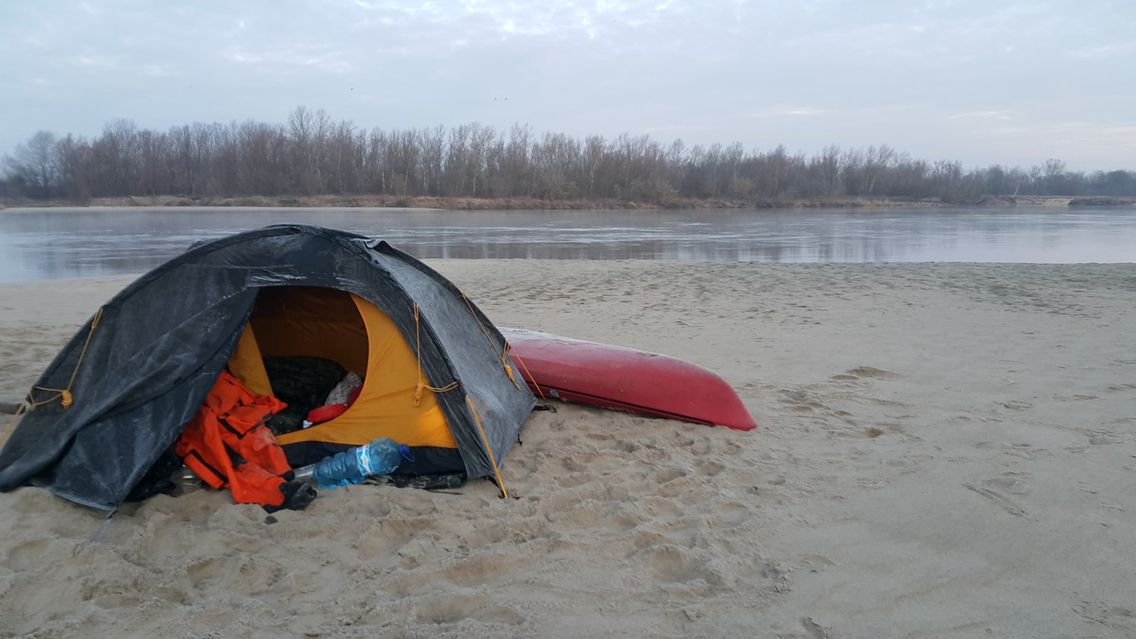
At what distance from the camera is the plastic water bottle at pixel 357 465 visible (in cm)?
405

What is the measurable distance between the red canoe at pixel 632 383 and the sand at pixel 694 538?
5.4 inches

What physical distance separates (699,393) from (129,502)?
3.66 m

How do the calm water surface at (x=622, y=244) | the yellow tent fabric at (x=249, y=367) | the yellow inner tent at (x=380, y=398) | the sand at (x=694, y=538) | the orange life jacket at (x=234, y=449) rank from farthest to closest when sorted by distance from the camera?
1. the calm water surface at (x=622, y=244)
2. the yellow tent fabric at (x=249, y=367)
3. the yellow inner tent at (x=380, y=398)
4. the orange life jacket at (x=234, y=449)
5. the sand at (x=694, y=538)

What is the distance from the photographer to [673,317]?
30.8 ft

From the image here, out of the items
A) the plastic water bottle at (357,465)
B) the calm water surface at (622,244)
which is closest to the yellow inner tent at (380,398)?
the plastic water bottle at (357,465)

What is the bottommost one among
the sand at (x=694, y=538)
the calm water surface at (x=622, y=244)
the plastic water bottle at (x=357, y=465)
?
the sand at (x=694, y=538)

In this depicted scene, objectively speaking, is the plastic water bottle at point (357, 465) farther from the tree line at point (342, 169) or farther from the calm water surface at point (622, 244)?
the tree line at point (342, 169)

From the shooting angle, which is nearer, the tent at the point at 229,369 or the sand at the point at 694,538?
the sand at the point at 694,538

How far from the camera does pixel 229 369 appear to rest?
182 inches

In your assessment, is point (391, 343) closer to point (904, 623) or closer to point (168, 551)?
point (168, 551)

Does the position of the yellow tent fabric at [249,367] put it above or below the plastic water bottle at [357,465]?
above

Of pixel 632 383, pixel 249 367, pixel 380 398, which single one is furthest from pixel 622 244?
pixel 380 398

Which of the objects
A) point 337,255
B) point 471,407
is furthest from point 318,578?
point 337,255

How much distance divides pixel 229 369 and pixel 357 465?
1283 millimetres
